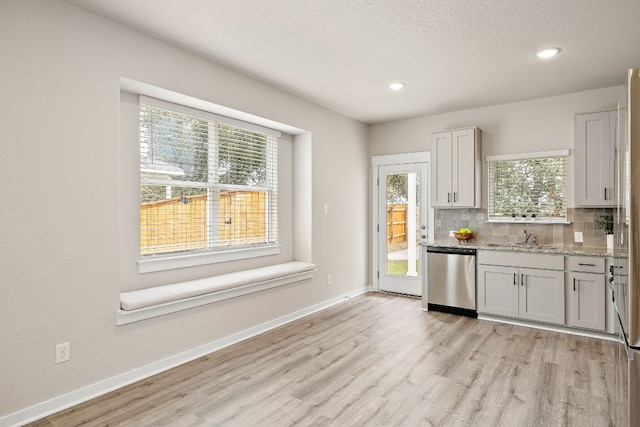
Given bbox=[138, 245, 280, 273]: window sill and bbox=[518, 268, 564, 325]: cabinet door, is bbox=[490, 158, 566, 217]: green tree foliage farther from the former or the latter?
bbox=[138, 245, 280, 273]: window sill

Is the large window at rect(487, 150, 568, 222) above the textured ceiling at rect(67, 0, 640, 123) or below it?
below

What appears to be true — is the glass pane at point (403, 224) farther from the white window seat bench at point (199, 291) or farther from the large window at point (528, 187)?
the white window seat bench at point (199, 291)

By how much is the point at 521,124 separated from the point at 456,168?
0.95 meters

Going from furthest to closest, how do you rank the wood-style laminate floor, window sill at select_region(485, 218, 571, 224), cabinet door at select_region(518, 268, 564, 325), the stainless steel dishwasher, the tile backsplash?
the stainless steel dishwasher → window sill at select_region(485, 218, 571, 224) → the tile backsplash → cabinet door at select_region(518, 268, 564, 325) → the wood-style laminate floor

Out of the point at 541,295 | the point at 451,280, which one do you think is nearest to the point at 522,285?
the point at 541,295

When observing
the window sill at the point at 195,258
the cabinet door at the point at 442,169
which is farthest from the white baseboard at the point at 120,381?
the cabinet door at the point at 442,169

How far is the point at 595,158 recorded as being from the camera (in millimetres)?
4086

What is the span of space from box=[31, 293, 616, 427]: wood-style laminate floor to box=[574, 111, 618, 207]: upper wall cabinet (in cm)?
153

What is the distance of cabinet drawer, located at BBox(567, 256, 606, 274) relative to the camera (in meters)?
3.82

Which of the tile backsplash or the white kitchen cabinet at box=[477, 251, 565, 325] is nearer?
the white kitchen cabinet at box=[477, 251, 565, 325]

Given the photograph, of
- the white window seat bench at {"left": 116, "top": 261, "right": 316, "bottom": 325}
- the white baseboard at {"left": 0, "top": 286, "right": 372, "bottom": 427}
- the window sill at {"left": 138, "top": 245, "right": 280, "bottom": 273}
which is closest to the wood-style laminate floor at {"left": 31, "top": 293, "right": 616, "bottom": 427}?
the white baseboard at {"left": 0, "top": 286, "right": 372, "bottom": 427}

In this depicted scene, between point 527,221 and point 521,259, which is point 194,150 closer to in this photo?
point 521,259

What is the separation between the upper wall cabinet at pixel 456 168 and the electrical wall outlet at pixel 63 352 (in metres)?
4.29

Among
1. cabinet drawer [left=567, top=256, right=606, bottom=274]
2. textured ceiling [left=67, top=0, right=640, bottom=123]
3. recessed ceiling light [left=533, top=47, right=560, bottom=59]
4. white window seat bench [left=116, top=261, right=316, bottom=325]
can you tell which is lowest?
white window seat bench [left=116, top=261, right=316, bottom=325]
